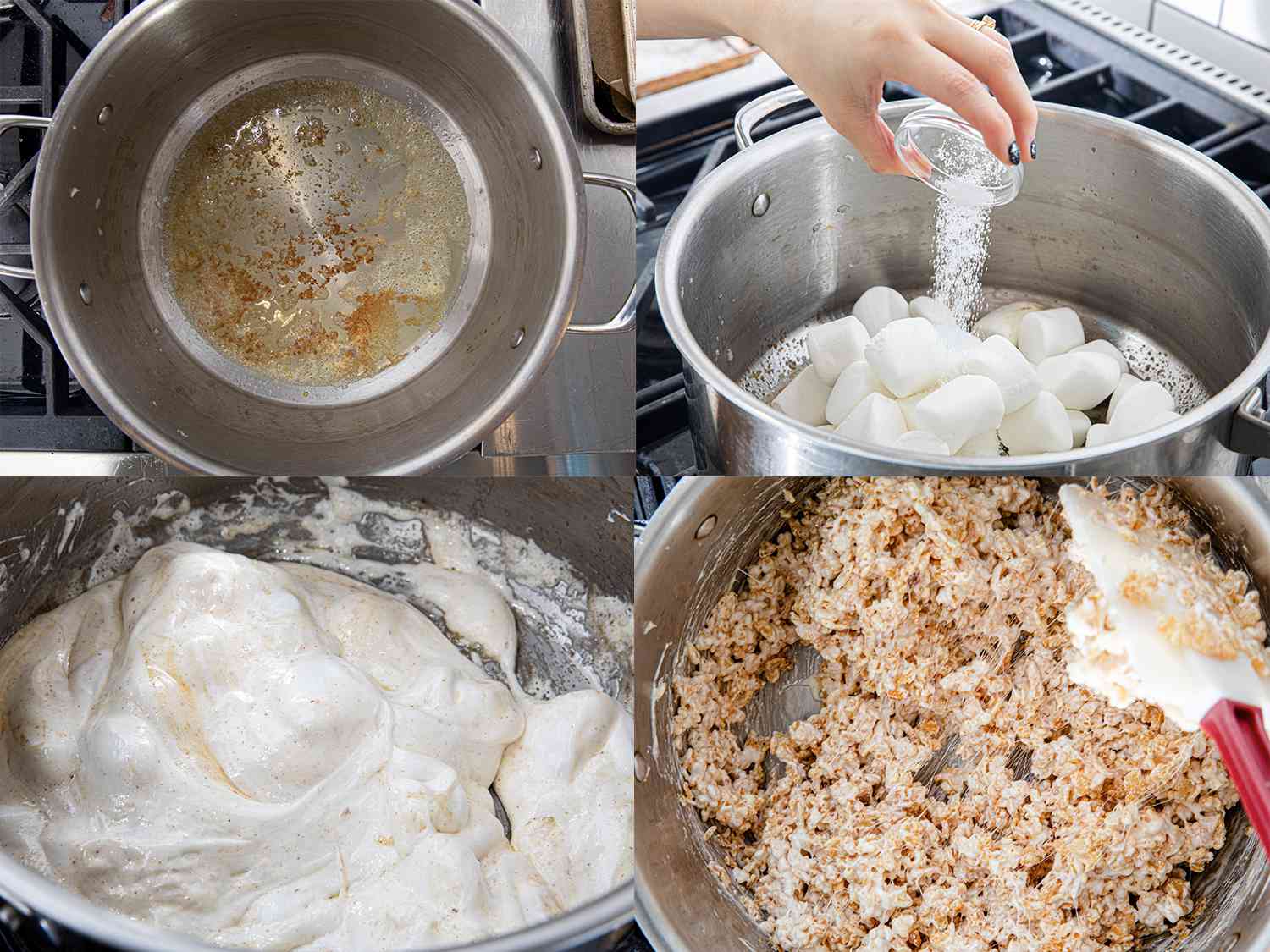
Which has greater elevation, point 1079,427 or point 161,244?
point 161,244

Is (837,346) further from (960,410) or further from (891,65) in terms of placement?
(891,65)

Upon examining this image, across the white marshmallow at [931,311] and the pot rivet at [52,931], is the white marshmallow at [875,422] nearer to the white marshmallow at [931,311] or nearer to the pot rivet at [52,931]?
the white marshmallow at [931,311]

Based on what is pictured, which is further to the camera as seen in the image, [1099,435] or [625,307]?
[625,307]

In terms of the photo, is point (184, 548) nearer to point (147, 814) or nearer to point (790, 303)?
point (147, 814)

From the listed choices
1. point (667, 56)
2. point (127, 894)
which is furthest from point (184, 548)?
point (667, 56)

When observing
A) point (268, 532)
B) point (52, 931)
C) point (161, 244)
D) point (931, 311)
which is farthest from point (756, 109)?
point (52, 931)

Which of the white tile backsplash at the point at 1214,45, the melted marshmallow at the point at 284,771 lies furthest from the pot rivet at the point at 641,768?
the white tile backsplash at the point at 1214,45
